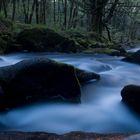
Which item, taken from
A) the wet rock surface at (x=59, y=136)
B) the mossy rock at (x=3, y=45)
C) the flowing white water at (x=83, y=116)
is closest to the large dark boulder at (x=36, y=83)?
the flowing white water at (x=83, y=116)

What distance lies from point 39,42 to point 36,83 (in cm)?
707

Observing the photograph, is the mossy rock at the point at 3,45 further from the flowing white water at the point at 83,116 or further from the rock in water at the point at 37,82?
the rock in water at the point at 37,82

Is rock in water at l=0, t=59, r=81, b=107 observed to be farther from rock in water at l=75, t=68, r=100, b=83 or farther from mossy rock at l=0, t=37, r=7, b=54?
mossy rock at l=0, t=37, r=7, b=54

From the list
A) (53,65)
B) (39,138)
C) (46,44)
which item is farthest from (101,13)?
(39,138)

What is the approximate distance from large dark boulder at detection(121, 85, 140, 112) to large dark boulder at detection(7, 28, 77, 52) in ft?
23.4

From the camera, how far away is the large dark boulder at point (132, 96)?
18.6ft

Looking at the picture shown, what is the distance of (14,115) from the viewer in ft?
18.9

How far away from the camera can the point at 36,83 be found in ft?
19.8

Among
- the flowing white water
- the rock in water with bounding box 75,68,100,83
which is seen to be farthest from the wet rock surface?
the rock in water with bounding box 75,68,100,83

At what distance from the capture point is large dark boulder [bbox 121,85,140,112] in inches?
223

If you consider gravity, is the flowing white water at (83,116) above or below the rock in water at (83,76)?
below

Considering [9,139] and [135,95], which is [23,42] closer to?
[135,95]

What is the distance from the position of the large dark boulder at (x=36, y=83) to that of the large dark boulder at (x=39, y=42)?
6441 mm

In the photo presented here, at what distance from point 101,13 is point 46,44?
6.63m
